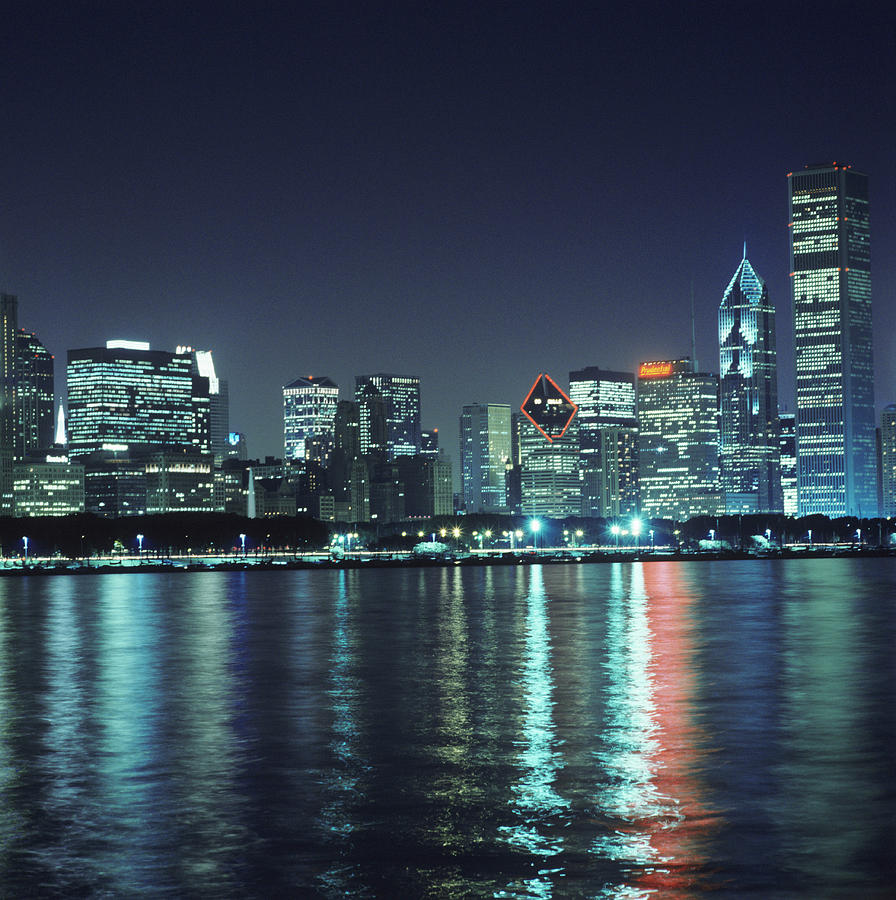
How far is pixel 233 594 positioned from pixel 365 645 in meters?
62.2

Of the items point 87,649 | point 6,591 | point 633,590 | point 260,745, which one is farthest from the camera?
point 6,591

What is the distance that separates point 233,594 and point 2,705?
267 ft

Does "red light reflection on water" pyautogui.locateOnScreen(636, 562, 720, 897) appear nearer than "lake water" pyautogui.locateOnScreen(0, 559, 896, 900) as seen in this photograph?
Yes

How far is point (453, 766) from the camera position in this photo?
28016 mm

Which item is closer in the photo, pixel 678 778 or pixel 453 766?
pixel 678 778

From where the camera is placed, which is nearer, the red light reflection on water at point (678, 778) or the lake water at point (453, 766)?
the red light reflection on water at point (678, 778)

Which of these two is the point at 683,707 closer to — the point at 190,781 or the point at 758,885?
the point at 190,781

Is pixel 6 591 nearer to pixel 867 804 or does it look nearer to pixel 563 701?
pixel 563 701

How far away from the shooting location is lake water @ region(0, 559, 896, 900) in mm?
19359

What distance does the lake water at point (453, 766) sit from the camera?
19.4 meters

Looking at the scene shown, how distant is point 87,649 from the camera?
6016 cm

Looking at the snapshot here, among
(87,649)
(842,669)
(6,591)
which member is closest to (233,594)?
(6,591)

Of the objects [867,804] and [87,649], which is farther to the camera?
[87,649]

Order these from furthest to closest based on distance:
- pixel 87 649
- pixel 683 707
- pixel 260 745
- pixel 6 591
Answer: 1. pixel 6 591
2. pixel 87 649
3. pixel 683 707
4. pixel 260 745
